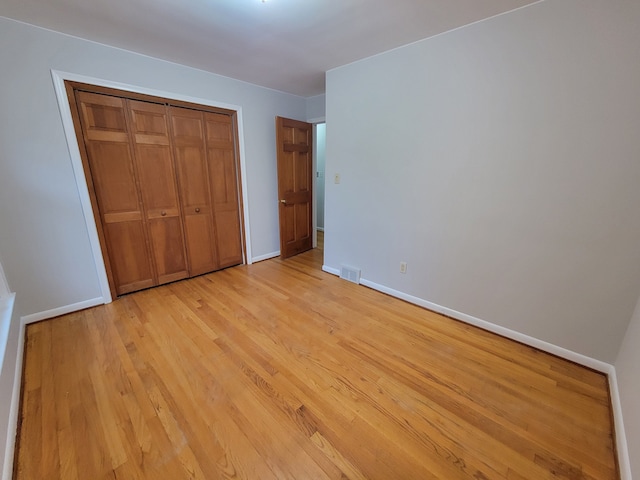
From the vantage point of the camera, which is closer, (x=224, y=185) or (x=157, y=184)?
(x=157, y=184)

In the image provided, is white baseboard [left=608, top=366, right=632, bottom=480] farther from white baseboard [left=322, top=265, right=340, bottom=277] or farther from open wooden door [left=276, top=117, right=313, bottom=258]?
open wooden door [left=276, top=117, right=313, bottom=258]

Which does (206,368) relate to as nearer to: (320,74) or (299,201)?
(299,201)

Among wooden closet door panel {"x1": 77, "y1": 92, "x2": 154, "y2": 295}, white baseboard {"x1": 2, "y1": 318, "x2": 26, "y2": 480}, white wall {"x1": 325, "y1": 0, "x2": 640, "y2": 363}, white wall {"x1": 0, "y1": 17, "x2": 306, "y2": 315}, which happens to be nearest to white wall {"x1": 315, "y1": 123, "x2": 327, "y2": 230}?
white wall {"x1": 325, "y1": 0, "x2": 640, "y2": 363}

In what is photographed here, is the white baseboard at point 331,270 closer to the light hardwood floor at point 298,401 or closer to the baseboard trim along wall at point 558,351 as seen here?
the baseboard trim along wall at point 558,351

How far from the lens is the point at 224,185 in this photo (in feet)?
10.6

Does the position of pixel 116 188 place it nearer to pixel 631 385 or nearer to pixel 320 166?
pixel 320 166

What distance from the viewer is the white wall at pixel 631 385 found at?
1.09 m

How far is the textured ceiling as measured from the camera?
1626 mm

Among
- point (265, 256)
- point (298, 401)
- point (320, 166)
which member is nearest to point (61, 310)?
point (265, 256)

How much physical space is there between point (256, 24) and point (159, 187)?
6.05 feet

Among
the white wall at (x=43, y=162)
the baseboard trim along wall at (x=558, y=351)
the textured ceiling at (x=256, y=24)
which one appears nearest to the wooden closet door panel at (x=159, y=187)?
the white wall at (x=43, y=162)

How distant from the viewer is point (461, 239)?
2.17m

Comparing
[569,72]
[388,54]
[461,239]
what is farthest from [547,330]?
[388,54]

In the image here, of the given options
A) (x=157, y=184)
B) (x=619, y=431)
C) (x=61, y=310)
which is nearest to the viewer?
(x=619, y=431)
